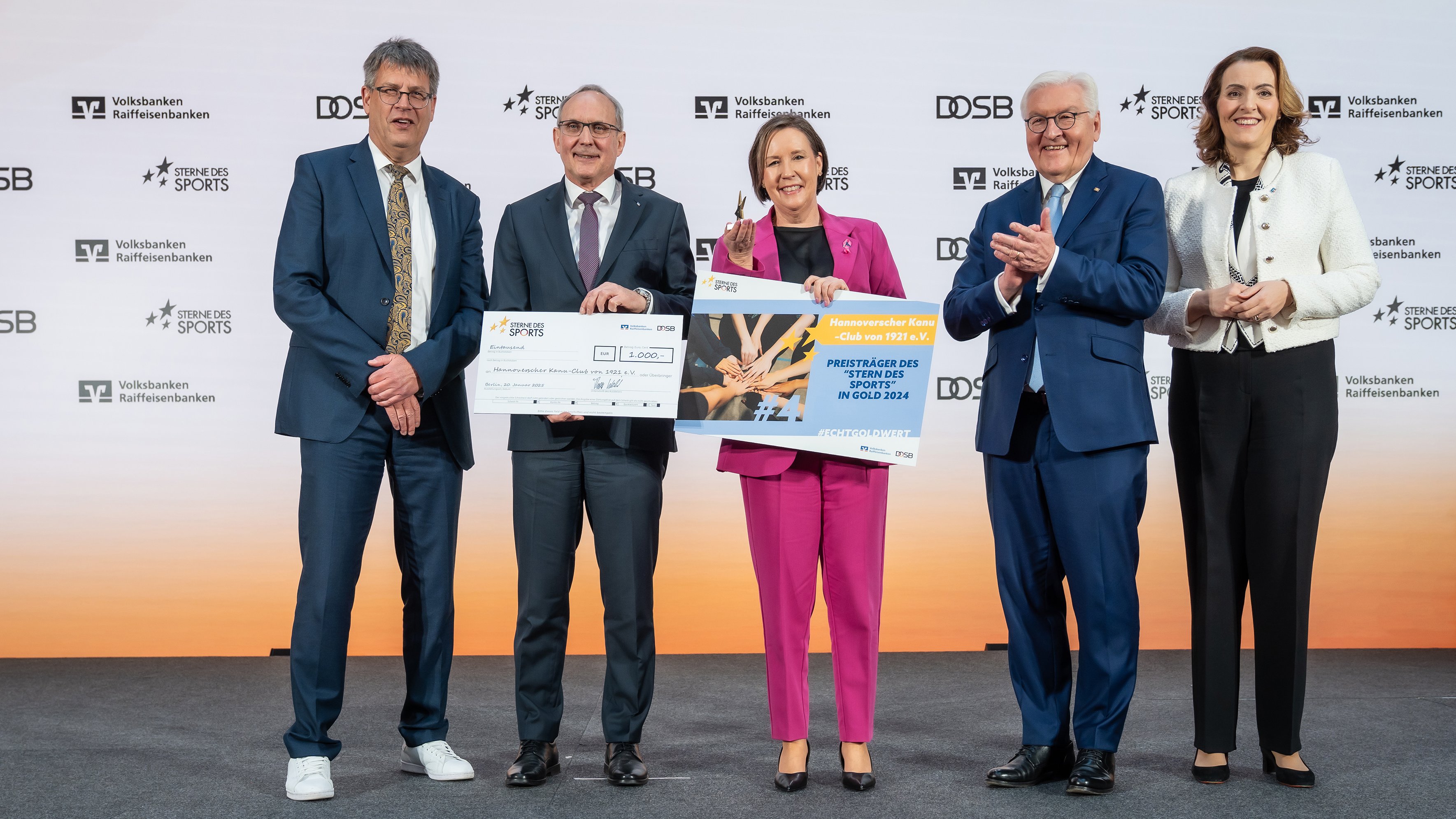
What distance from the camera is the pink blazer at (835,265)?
8.53 ft

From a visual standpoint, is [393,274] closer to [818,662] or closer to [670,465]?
[670,465]

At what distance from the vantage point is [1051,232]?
2525 mm

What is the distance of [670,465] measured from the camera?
14.9ft

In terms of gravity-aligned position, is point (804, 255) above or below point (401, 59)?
below

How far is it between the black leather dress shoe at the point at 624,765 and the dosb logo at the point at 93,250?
314cm

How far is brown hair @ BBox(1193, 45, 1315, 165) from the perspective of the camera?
8.48ft

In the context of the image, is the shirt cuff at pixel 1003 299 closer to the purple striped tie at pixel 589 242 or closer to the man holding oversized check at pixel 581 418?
the man holding oversized check at pixel 581 418

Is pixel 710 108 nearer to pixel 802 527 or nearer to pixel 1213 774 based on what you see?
pixel 802 527

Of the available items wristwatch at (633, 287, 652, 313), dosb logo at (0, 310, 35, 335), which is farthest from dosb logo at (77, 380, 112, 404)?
wristwatch at (633, 287, 652, 313)

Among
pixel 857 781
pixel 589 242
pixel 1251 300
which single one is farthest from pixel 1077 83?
pixel 857 781

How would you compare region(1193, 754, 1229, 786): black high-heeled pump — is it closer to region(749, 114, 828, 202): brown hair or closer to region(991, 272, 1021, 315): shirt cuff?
region(991, 272, 1021, 315): shirt cuff

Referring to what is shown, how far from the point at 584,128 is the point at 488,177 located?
74.8 inches

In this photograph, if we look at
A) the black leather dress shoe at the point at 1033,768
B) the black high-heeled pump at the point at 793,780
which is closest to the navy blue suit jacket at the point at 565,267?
the black high-heeled pump at the point at 793,780

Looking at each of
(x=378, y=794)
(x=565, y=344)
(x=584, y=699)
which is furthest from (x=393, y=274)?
(x=584, y=699)
